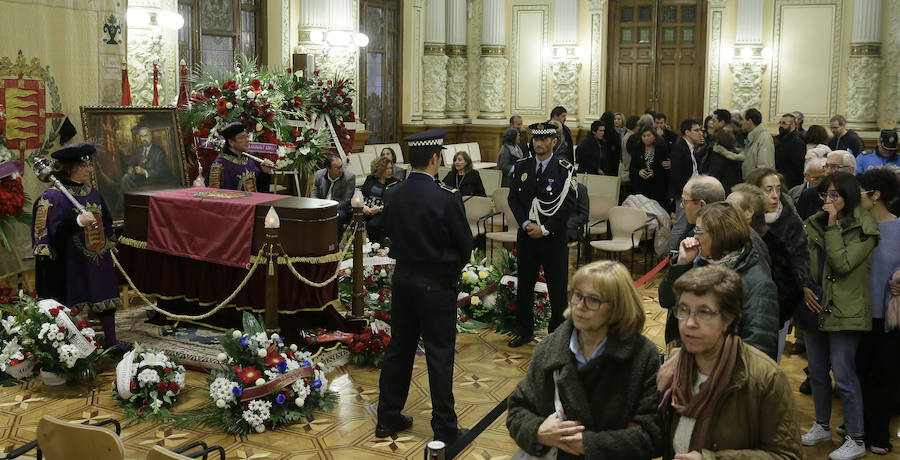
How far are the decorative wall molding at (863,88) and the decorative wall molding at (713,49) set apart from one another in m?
2.30

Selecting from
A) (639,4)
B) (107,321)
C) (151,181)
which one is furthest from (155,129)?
(639,4)

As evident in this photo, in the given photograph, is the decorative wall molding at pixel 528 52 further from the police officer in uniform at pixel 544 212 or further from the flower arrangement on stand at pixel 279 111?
the police officer in uniform at pixel 544 212

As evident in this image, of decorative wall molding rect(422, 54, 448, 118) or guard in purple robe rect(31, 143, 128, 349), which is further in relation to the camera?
decorative wall molding rect(422, 54, 448, 118)

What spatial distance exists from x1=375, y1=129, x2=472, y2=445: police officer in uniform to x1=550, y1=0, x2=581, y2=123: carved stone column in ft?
43.1

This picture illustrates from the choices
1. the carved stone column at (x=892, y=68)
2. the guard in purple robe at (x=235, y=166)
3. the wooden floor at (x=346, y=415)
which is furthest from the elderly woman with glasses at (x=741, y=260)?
the carved stone column at (x=892, y=68)

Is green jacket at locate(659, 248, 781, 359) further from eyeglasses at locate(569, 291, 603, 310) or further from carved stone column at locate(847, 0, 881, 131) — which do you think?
carved stone column at locate(847, 0, 881, 131)

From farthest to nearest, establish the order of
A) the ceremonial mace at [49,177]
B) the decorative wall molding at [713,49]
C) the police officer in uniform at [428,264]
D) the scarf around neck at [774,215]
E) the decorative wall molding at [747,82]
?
the decorative wall molding at [713,49] → the decorative wall molding at [747,82] → the ceremonial mace at [49,177] → the police officer in uniform at [428,264] → the scarf around neck at [774,215]

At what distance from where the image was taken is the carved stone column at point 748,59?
16703mm

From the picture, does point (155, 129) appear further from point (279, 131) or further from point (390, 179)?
point (390, 179)

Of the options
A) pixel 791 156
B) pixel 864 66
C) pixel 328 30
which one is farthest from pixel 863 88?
pixel 328 30

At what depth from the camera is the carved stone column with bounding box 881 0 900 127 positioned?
15422mm

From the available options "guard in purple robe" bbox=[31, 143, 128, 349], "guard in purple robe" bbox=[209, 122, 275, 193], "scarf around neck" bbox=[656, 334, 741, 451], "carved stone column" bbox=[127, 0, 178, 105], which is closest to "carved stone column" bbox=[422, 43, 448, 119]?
"carved stone column" bbox=[127, 0, 178, 105]

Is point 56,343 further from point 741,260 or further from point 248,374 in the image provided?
point 741,260

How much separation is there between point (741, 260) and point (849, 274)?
1.71 m
